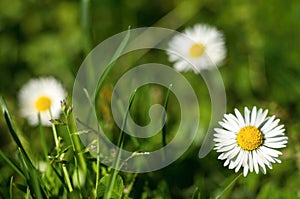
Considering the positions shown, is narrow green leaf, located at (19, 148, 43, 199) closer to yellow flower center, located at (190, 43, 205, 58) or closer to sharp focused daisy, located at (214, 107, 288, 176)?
sharp focused daisy, located at (214, 107, 288, 176)

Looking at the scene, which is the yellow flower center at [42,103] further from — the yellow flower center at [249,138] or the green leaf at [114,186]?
the yellow flower center at [249,138]

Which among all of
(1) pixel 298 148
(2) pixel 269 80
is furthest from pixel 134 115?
(2) pixel 269 80

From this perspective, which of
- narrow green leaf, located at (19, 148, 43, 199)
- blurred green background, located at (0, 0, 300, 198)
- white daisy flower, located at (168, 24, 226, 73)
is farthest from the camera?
white daisy flower, located at (168, 24, 226, 73)

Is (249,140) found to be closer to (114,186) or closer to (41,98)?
(114,186)

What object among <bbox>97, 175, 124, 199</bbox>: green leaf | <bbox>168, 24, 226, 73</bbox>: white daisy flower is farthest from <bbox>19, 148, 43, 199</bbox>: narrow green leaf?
<bbox>168, 24, 226, 73</bbox>: white daisy flower

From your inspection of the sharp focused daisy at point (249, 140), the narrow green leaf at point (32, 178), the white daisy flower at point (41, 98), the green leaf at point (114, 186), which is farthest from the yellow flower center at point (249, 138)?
the white daisy flower at point (41, 98)

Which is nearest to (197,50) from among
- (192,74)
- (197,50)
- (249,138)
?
(197,50)
